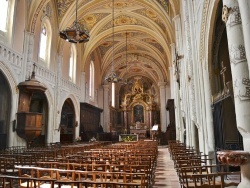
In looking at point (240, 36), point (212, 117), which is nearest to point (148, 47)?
point (212, 117)

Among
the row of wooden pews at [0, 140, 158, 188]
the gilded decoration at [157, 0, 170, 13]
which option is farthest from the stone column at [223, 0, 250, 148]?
the gilded decoration at [157, 0, 170, 13]

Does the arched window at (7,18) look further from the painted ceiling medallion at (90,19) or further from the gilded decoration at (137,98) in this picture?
the gilded decoration at (137,98)

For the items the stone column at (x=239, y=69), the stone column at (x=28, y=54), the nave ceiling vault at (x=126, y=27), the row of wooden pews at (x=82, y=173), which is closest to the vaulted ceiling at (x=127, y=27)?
the nave ceiling vault at (x=126, y=27)

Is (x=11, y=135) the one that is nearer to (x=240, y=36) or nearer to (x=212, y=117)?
(x=212, y=117)

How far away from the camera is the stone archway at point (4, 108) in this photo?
10.0m

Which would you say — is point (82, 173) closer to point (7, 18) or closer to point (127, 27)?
point (7, 18)

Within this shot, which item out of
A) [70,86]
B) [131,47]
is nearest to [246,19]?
[70,86]

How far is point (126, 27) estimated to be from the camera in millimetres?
19688

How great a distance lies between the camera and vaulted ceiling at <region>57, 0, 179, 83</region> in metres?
15.2

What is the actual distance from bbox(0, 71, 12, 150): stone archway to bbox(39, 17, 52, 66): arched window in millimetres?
3570

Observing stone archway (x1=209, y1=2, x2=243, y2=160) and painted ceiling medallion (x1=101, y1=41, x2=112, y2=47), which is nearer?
stone archway (x1=209, y1=2, x2=243, y2=160)

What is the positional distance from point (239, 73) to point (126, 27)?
1718cm

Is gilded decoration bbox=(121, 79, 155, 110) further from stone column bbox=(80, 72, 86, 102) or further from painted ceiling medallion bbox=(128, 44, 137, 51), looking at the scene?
stone column bbox=(80, 72, 86, 102)

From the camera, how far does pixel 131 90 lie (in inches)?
1330
